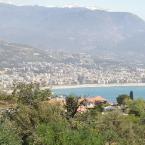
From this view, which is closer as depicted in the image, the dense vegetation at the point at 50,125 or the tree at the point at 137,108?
the dense vegetation at the point at 50,125

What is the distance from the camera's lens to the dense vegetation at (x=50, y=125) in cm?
2948

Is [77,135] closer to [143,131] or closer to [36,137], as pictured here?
[36,137]

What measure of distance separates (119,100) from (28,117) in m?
47.4

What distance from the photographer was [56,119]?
3434 centimetres

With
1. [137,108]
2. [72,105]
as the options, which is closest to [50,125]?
[72,105]

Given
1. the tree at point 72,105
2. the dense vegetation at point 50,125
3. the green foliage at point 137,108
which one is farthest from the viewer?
the green foliage at point 137,108

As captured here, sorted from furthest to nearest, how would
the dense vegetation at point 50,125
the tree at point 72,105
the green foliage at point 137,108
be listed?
1. the green foliage at point 137,108
2. the tree at point 72,105
3. the dense vegetation at point 50,125

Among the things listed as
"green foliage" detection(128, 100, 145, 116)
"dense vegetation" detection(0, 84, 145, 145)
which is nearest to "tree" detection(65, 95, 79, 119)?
"dense vegetation" detection(0, 84, 145, 145)

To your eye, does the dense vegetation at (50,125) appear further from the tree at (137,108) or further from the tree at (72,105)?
the tree at (137,108)

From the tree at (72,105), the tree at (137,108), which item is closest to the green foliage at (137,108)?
the tree at (137,108)

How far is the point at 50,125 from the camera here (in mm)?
31938

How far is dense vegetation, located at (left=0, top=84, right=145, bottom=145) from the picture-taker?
2948 centimetres

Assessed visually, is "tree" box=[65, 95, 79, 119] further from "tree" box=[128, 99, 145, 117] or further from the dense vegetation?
"tree" box=[128, 99, 145, 117]

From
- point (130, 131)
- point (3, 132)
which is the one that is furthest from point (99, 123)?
point (3, 132)
